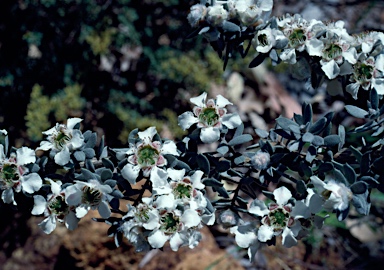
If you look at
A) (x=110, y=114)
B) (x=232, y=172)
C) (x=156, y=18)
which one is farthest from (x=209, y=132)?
(x=156, y=18)

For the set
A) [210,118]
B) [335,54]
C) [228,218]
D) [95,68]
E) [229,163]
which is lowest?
[95,68]

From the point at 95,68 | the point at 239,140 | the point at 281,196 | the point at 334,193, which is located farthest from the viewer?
the point at 95,68

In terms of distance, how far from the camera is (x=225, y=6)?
1.21 metres

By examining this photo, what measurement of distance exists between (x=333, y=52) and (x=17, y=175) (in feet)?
2.55

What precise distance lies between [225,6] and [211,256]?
1406 mm

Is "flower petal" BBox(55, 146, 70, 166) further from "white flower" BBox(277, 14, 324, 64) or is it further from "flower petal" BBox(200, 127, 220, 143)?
"white flower" BBox(277, 14, 324, 64)

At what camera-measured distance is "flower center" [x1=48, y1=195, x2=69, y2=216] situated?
3.58 feet

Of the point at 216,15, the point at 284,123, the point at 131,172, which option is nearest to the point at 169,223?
the point at 131,172

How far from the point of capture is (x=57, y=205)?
110 cm

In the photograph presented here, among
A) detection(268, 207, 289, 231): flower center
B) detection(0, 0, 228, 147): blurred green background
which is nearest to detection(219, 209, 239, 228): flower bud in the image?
detection(268, 207, 289, 231): flower center

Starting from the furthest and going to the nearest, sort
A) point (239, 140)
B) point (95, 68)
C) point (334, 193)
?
point (95, 68), point (239, 140), point (334, 193)

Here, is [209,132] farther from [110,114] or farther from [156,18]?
[156,18]

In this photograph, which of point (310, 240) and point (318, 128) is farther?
point (310, 240)

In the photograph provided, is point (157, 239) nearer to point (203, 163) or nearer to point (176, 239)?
point (176, 239)
